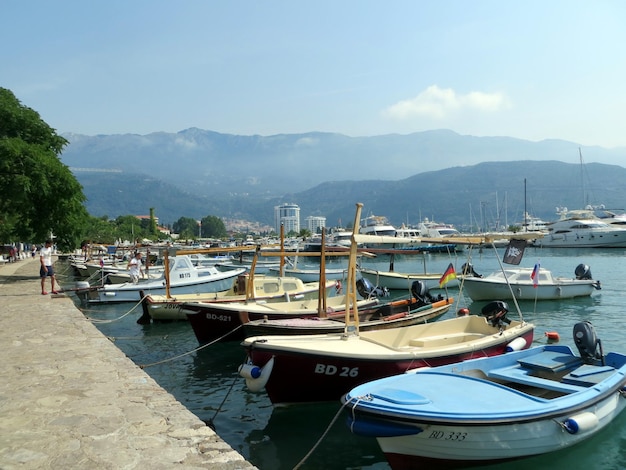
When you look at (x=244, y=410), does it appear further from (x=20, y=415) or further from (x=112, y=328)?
(x=112, y=328)

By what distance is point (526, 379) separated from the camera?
920 cm

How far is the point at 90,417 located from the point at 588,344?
8.80m

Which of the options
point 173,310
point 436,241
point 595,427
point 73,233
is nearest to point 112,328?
point 173,310

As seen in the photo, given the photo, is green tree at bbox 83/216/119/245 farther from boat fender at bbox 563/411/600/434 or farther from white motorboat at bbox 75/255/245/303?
boat fender at bbox 563/411/600/434

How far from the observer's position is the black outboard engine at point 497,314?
1287cm

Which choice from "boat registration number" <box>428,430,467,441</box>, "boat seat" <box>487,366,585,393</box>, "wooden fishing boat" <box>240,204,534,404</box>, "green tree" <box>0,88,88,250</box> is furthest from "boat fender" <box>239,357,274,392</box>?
"green tree" <box>0,88,88,250</box>

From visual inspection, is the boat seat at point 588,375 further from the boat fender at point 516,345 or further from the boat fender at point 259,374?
the boat fender at point 259,374

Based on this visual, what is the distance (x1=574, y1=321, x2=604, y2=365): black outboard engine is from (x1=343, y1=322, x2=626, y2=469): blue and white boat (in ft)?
2.33

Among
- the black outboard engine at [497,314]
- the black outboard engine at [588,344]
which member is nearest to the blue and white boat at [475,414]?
the black outboard engine at [588,344]

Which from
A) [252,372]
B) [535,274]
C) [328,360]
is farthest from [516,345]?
[535,274]

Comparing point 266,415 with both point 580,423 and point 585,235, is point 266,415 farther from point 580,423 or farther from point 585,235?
point 585,235

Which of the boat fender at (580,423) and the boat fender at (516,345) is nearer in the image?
the boat fender at (580,423)

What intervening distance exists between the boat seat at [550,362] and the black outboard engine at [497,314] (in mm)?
2193

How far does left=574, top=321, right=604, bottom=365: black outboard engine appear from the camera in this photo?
10.2 meters
